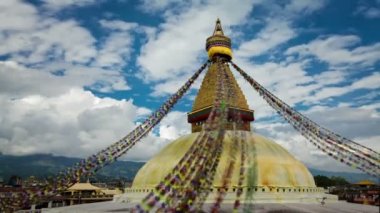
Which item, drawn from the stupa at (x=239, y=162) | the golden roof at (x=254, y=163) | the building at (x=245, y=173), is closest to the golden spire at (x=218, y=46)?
the stupa at (x=239, y=162)

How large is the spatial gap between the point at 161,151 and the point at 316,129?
12.2 m

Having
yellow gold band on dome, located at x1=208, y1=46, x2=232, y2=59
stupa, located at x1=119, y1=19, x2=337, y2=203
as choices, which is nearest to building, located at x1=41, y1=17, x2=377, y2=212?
stupa, located at x1=119, y1=19, x2=337, y2=203

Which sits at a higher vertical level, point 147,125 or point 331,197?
point 147,125

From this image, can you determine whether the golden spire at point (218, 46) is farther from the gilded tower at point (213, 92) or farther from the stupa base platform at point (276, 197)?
the stupa base platform at point (276, 197)

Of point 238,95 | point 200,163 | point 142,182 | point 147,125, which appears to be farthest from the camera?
point 238,95

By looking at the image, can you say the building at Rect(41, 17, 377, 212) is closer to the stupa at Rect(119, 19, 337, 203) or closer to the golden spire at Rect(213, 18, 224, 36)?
the stupa at Rect(119, 19, 337, 203)

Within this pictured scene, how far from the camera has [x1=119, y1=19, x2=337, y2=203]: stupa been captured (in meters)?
21.5

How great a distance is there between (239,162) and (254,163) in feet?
3.04

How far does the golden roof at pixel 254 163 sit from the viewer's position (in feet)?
71.9

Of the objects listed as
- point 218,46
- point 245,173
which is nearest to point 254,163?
point 245,173

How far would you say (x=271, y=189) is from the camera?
2144cm

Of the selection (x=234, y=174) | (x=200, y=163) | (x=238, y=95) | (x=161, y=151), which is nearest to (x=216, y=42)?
(x=238, y=95)

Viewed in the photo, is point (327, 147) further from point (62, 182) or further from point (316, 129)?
point (62, 182)

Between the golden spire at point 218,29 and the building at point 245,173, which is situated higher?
the golden spire at point 218,29
